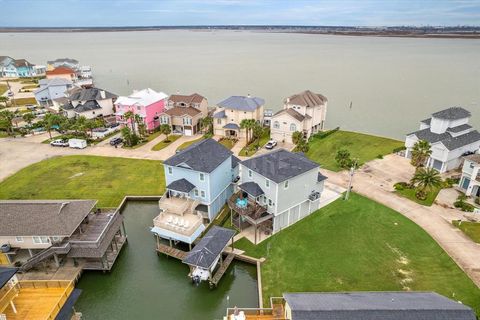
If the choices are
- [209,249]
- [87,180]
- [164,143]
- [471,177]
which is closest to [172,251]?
[209,249]

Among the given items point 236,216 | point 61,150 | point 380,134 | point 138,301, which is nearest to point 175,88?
point 61,150

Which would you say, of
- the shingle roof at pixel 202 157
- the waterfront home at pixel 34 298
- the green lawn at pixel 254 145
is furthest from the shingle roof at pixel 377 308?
the green lawn at pixel 254 145

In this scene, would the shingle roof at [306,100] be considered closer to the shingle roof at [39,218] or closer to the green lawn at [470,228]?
the green lawn at [470,228]

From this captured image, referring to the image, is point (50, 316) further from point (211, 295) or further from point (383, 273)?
point (383, 273)

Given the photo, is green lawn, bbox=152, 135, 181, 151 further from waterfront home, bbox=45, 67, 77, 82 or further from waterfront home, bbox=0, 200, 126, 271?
waterfront home, bbox=45, 67, 77, 82

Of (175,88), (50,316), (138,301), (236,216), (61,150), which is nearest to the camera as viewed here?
(50,316)

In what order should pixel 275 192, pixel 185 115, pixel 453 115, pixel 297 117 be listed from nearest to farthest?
pixel 275 192 → pixel 453 115 → pixel 297 117 → pixel 185 115

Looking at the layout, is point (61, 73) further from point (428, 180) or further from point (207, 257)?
point (428, 180)
